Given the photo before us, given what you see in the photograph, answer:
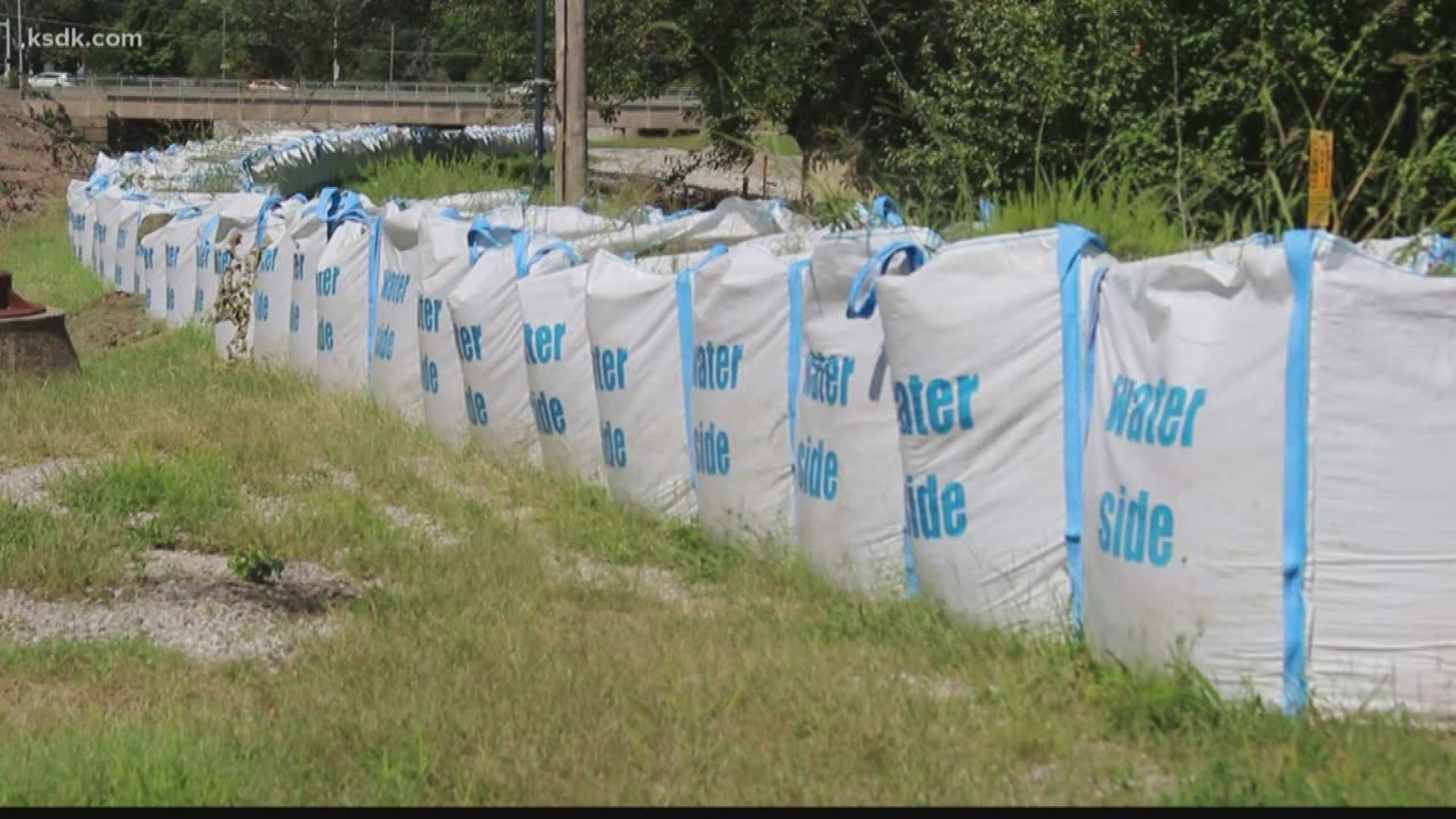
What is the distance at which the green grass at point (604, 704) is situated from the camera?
13.9 ft

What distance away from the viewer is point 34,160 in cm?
4234

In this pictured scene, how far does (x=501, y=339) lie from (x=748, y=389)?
6.93 ft

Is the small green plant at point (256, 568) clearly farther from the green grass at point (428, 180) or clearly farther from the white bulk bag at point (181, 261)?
the white bulk bag at point (181, 261)

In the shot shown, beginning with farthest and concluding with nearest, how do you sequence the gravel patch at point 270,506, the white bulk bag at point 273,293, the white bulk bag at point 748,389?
the white bulk bag at point 273,293, the gravel patch at point 270,506, the white bulk bag at point 748,389

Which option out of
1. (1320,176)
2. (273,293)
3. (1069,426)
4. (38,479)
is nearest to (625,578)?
(1069,426)

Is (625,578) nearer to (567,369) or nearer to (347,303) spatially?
(567,369)

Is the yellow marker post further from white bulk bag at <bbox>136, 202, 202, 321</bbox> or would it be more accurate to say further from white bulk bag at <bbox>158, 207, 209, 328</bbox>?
white bulk bag at <bbox>136, 202, 202, 321</bbox>

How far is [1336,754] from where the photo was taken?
414 cm

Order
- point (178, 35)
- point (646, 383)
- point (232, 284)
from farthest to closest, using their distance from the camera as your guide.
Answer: point (178, 35)
point (232, 284)
point (646, 383)

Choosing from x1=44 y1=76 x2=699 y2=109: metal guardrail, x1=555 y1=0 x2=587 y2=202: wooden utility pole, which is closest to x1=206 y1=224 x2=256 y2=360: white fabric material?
x1=555 y1=0 x2=587 y2=202: wooden utility pole

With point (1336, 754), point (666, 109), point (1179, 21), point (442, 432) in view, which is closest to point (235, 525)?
point (442, 432)

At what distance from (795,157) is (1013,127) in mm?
3782

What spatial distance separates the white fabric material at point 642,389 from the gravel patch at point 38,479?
224 centimetres

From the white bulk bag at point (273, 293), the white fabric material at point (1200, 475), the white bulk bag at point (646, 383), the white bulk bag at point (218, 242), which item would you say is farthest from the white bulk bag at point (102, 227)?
the white fabric material at point (1200, 475)
